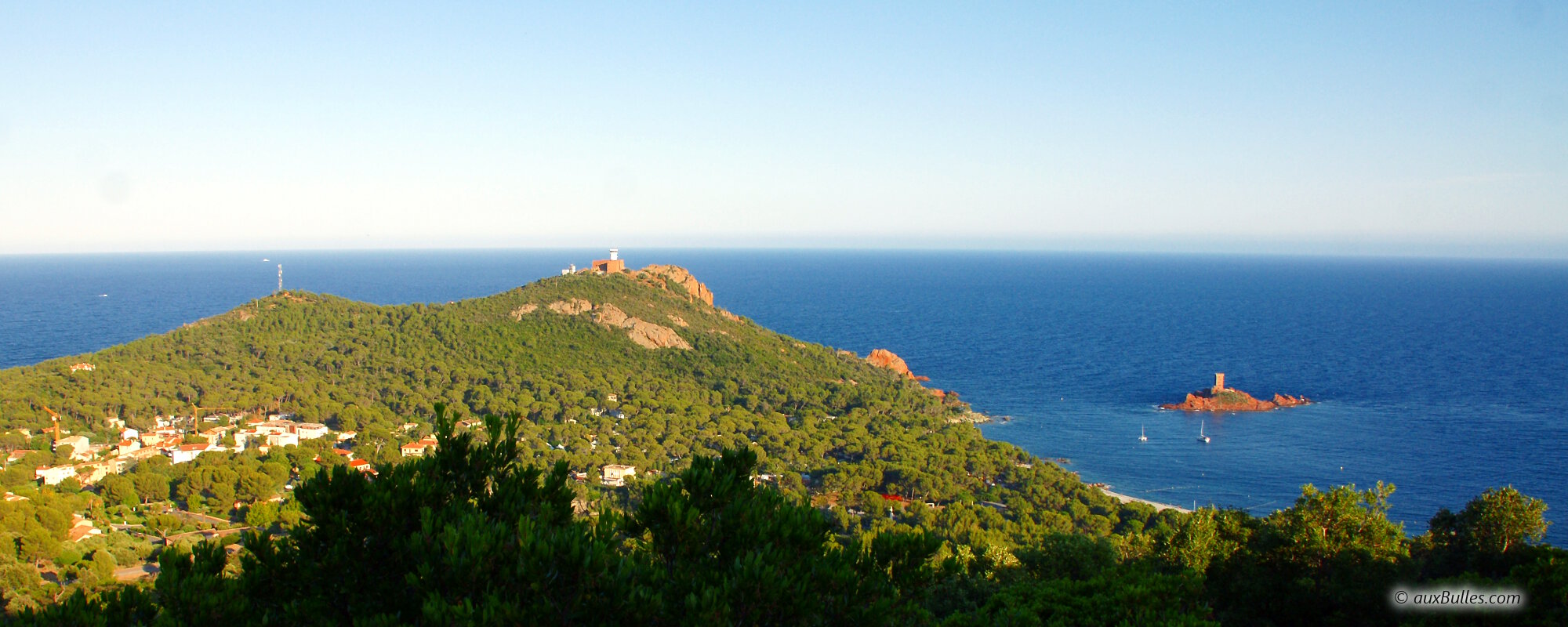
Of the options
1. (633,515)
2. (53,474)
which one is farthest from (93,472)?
(633,515)

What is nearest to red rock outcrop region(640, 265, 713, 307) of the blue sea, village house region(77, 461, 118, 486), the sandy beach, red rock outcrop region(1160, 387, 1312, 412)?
the blue sea

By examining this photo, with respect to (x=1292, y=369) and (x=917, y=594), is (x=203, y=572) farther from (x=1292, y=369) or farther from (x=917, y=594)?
(x=1292, y=369)

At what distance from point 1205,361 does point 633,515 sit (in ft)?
241

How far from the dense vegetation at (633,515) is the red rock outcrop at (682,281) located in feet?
38.5

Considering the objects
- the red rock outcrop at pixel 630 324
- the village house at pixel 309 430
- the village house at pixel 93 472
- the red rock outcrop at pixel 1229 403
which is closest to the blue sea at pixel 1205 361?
the red rock outcrop at pixel 1229 403

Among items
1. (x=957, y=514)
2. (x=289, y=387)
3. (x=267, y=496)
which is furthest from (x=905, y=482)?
(x=289, y=387)

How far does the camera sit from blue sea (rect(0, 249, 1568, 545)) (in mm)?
39812

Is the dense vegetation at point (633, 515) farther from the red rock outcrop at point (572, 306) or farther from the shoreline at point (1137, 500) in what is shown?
the red rock outcrop at point (572, 306)

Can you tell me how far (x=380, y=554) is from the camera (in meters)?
6.56

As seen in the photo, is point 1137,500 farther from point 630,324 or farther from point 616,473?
point 630,324

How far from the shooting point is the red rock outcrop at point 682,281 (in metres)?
67.4

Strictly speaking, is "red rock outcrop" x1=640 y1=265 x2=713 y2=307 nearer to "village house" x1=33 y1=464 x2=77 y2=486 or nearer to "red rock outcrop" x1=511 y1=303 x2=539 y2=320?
"red rock outcrop" x1=511 y1=303 x2=539 y2=320

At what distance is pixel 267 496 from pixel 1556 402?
228 ft

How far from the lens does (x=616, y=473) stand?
34562mm
